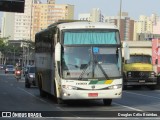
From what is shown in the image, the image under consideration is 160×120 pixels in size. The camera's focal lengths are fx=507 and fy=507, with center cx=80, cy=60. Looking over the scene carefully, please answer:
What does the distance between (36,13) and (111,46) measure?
114 meters

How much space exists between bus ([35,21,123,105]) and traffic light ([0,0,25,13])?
15.9 metres

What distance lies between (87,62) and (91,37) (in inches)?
42.7

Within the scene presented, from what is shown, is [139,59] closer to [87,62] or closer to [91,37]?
[91,37]

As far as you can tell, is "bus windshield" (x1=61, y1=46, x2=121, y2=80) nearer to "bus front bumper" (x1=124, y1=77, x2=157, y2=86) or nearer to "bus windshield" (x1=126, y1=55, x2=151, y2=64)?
"bus front bumper" (x1=124, y1=77, x2=157, y2=86)

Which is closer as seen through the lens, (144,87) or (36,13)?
(144,87)

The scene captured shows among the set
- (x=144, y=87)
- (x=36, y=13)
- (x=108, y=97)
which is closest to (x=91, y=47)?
(x=108, y=97)

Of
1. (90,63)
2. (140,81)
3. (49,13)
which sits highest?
(90,63)

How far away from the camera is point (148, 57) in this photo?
36594 mm

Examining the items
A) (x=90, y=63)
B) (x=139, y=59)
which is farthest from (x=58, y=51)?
(x=139, y=59)

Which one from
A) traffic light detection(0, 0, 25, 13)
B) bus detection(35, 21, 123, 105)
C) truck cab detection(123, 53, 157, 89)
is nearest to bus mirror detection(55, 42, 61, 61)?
bus detection(35, 21, 123, 105)

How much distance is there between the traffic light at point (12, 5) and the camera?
35.6 metres

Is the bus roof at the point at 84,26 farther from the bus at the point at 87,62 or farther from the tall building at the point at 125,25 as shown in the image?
the tall building at the point at 125,25

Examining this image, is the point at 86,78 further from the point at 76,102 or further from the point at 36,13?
the point at 36,13

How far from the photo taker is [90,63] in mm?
19281
